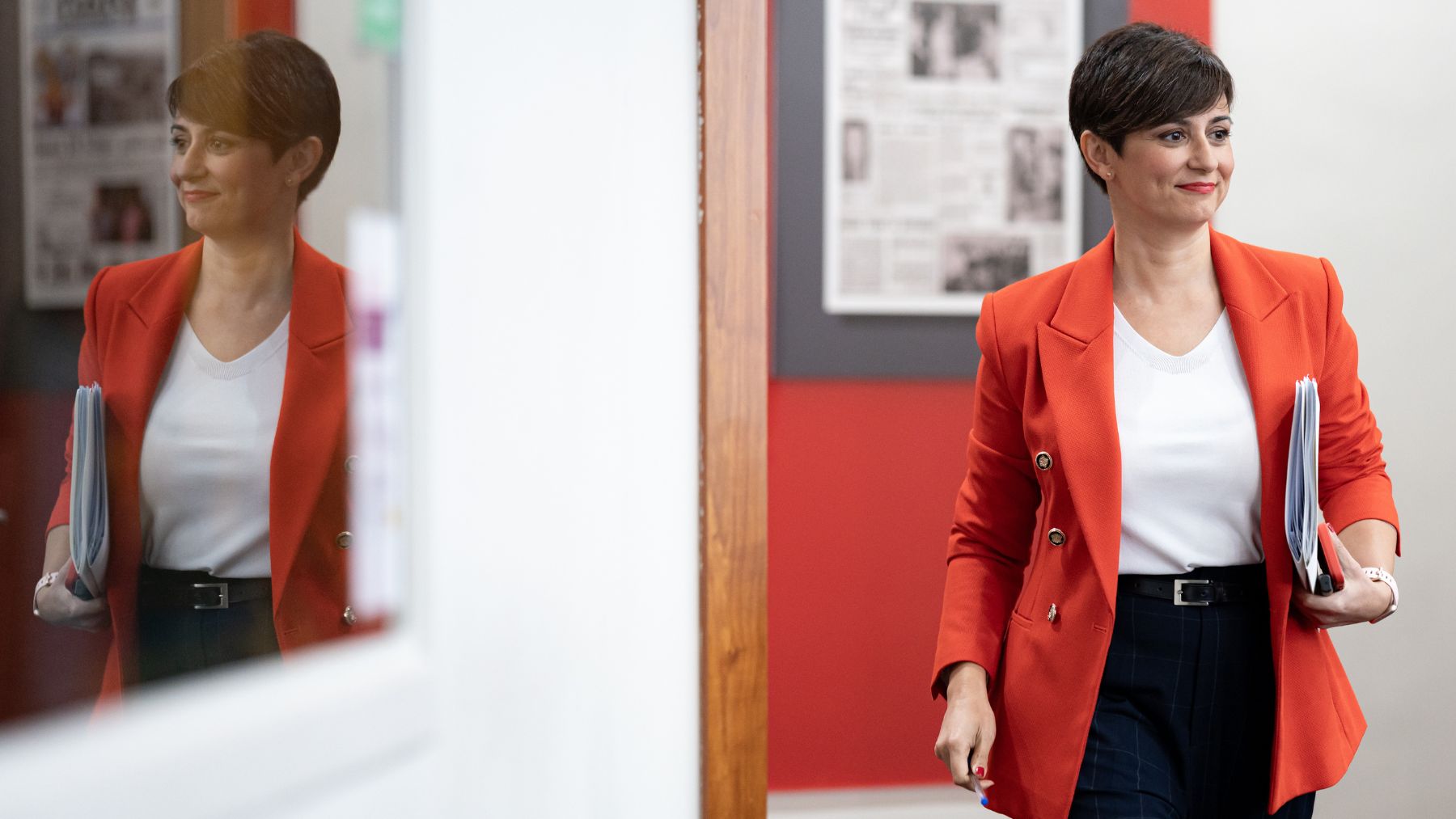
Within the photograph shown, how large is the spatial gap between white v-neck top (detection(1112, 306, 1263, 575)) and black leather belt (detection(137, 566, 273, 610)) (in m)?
1.18

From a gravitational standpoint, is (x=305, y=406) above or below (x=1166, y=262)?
below

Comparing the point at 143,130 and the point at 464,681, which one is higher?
the point at 143,130

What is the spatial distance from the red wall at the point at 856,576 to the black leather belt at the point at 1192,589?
111cm

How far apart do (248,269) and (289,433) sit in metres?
0.06

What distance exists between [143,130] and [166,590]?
0.14 metres

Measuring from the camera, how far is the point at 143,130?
0.30 m

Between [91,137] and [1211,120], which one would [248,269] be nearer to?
[91,137]

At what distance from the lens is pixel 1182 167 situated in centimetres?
142

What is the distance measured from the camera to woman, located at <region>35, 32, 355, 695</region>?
1.02 feet

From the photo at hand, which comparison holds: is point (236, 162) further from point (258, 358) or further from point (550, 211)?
point (550, 211)

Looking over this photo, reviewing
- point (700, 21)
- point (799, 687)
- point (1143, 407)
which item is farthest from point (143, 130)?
point (799, 687)

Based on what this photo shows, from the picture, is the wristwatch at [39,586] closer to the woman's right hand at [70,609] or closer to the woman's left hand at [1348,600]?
the woman's right hand at [70,609]

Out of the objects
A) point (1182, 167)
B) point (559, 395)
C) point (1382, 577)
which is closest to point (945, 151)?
point (1182, 167)

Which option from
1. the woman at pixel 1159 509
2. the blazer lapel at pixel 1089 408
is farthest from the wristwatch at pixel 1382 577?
the blazer lapel at pixel 1089 408
